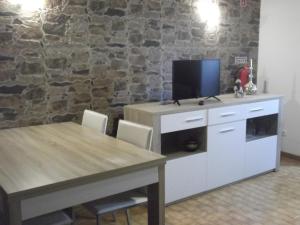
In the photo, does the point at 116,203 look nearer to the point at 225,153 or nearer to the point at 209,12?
the point at 225,153

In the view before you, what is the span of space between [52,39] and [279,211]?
254 centimetres

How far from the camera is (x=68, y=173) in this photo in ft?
6.07

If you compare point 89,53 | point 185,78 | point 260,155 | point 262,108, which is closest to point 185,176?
point 185,78

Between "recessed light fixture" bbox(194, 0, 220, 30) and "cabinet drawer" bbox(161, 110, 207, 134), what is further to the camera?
"recessed light fixture" bbox(194, 0, 220, 30)

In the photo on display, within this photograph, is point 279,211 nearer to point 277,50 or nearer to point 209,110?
point 209,110

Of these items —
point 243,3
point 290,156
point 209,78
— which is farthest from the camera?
point 290,156

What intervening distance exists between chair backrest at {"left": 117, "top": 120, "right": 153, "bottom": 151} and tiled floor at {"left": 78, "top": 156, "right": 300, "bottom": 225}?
80 cm

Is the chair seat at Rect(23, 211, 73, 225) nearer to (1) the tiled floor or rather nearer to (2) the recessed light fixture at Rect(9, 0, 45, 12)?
(1) the tiled floor

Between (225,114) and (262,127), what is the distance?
1.00m

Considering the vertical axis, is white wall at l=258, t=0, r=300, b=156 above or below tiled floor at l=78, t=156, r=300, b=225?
above

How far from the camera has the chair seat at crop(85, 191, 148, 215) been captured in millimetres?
2223

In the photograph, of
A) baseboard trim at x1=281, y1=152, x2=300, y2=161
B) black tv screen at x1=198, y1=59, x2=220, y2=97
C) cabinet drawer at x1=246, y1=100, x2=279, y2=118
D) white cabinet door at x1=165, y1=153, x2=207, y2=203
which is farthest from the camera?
baseboard trim at x1=281, y1=152, x2=300, y2=161

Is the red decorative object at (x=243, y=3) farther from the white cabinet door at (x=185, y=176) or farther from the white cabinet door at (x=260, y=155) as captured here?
the white cabinet door at (x=185, y=176)

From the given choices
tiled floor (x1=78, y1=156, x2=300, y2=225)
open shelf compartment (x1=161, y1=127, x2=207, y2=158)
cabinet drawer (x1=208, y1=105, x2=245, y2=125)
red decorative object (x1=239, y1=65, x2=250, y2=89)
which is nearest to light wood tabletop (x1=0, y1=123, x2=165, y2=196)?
tiled floor (x1=78, y1=156, x2=300, y2=225)
